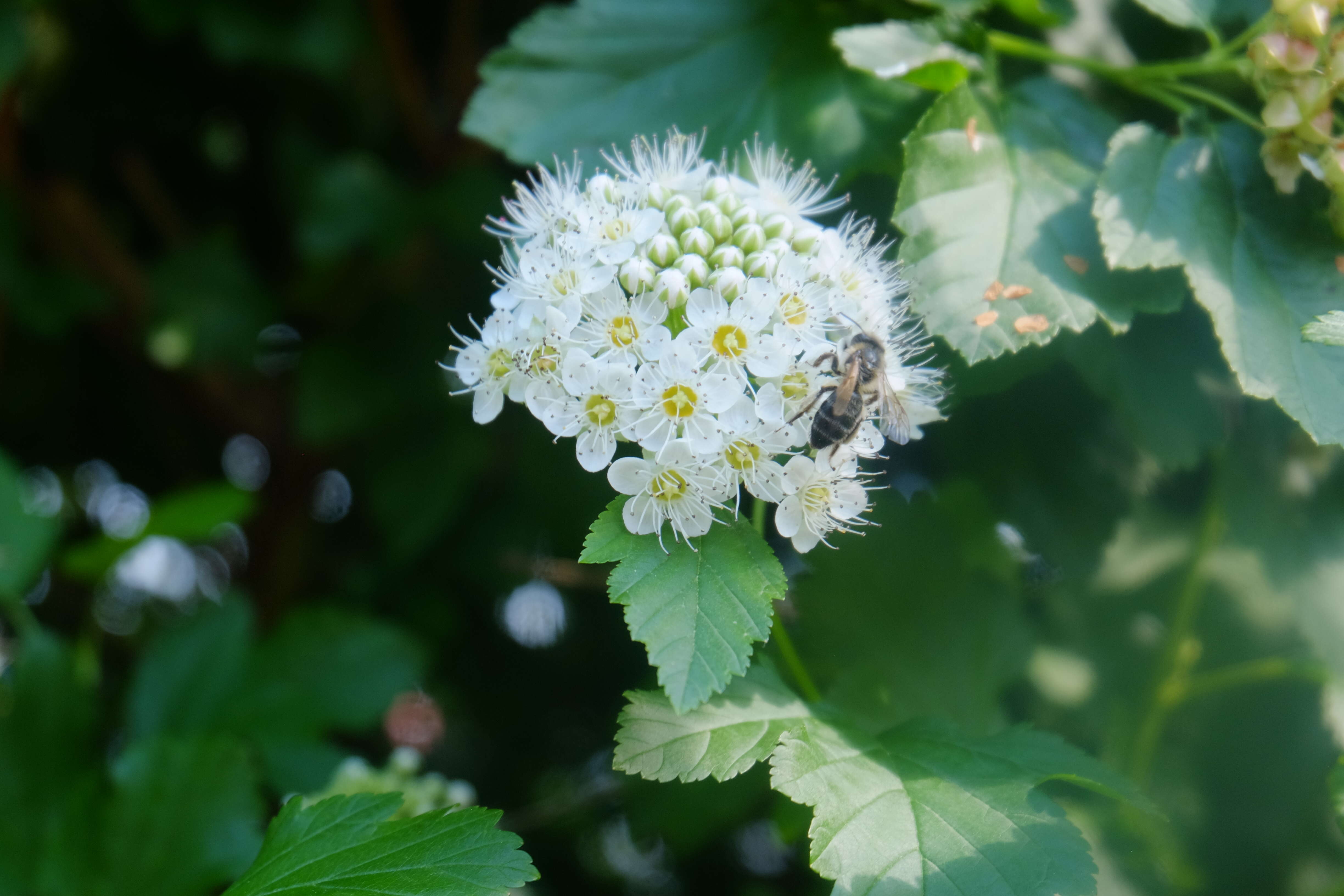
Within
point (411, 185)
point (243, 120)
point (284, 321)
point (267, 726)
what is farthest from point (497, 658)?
point (243, 120)

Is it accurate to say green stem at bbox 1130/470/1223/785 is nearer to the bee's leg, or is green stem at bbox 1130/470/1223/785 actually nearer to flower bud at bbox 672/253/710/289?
the bee's leg

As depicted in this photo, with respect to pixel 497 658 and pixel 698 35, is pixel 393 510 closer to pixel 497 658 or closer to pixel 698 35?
pixel 497 658

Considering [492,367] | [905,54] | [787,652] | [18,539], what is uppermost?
[905,54]

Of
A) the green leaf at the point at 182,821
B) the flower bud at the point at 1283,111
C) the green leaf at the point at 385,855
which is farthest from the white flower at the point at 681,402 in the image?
the green leaf at the point at 182,821

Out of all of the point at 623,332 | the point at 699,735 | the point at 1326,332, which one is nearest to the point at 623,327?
the point at 623,332

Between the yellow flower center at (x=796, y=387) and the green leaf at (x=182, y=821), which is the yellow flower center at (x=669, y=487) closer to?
the yellow flower center at (x=796, y=387)

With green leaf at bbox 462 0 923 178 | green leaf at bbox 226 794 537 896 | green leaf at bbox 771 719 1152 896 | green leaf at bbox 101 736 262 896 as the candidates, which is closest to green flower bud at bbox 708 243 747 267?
green leaf at bbox 462 0 923 178

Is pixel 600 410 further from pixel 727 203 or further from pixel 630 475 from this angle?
pixel 727 203
